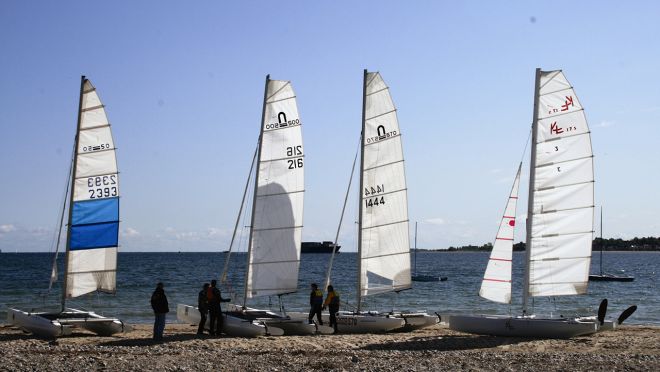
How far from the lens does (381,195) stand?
22391 millimetres

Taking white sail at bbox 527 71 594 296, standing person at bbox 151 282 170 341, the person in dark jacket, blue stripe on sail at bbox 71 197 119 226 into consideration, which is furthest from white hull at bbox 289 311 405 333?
blue stripe on sail at bbox 71 197 119 226

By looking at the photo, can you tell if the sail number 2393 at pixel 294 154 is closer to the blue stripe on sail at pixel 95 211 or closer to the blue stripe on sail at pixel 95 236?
the blue stripe on sail at pixel 95 211

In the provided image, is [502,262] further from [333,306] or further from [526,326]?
[333,306]

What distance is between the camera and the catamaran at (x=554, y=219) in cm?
2005

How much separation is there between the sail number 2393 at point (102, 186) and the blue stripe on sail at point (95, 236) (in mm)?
780

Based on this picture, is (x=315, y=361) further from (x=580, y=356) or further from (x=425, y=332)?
(x=425, y=332)

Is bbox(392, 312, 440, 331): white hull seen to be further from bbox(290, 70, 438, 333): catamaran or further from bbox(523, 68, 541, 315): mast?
bbox(523, 68, 541, 315): mast

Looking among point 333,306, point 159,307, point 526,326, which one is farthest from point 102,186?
point 526,326

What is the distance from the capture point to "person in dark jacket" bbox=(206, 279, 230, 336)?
2002cm

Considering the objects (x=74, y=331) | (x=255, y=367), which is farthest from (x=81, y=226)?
(x=255, y=367)

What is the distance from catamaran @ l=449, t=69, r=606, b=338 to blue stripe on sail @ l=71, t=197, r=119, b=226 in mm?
9048

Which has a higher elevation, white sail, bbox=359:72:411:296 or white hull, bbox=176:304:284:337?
white sail, bbox=359:72:411:296

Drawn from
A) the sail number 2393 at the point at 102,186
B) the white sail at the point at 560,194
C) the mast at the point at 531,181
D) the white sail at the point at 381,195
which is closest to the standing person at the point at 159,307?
the sail number 2393 at the point at 102,186

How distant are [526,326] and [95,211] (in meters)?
11.1
